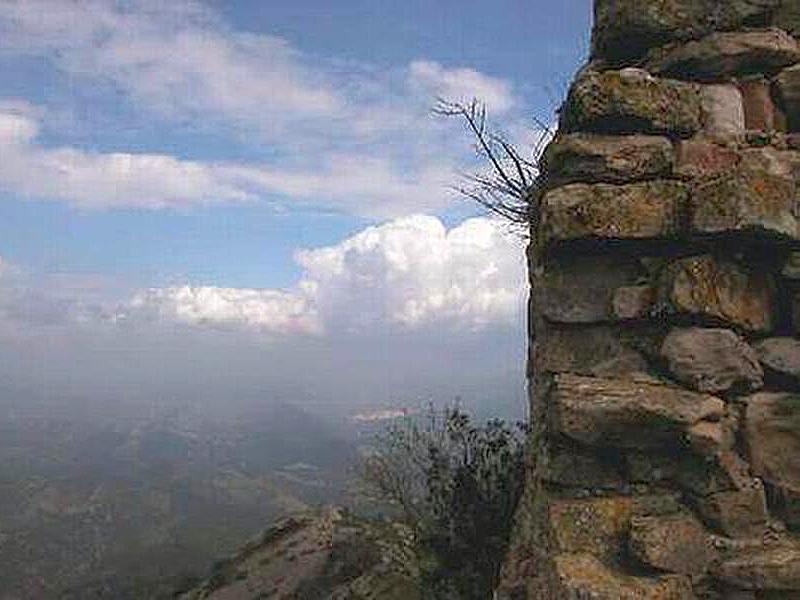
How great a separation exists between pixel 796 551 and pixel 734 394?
2069mm

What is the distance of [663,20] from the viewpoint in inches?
510

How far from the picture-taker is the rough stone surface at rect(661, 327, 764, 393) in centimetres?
1068

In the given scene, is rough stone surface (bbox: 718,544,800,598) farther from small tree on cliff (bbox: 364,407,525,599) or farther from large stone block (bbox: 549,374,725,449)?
small tree on cliff (bbox: 364,407,525,599)

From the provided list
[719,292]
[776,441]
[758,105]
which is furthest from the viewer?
[758,105]

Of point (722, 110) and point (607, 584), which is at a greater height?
point (722, 110)

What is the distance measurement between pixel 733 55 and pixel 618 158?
2662mm

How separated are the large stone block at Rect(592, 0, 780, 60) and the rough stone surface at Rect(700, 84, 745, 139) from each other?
1.13m

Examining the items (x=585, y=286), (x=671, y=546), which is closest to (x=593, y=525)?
(x=671, y=546)

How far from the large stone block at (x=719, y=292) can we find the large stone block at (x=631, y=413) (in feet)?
3.84

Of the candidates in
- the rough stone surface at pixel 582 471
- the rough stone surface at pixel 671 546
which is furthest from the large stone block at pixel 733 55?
the rough stone surface at pixel 671 546

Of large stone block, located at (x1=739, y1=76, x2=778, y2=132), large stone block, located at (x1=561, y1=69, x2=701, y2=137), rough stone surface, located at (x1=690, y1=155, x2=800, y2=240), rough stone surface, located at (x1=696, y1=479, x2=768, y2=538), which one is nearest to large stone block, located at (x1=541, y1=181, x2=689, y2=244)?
rough stone surface, located at (x1=690, y1=155, x2=800, y2=240)

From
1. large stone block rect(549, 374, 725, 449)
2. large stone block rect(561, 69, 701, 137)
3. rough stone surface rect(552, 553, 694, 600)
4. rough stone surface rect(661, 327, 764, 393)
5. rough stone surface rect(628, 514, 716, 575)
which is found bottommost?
rough stone surface rect(552, 553, 694, 600)

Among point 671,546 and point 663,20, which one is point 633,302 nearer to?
point 671,546

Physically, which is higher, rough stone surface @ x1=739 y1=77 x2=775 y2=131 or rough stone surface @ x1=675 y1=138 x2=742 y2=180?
rough stone surface @ x1=739 y1=77 x2=775 y2=131
